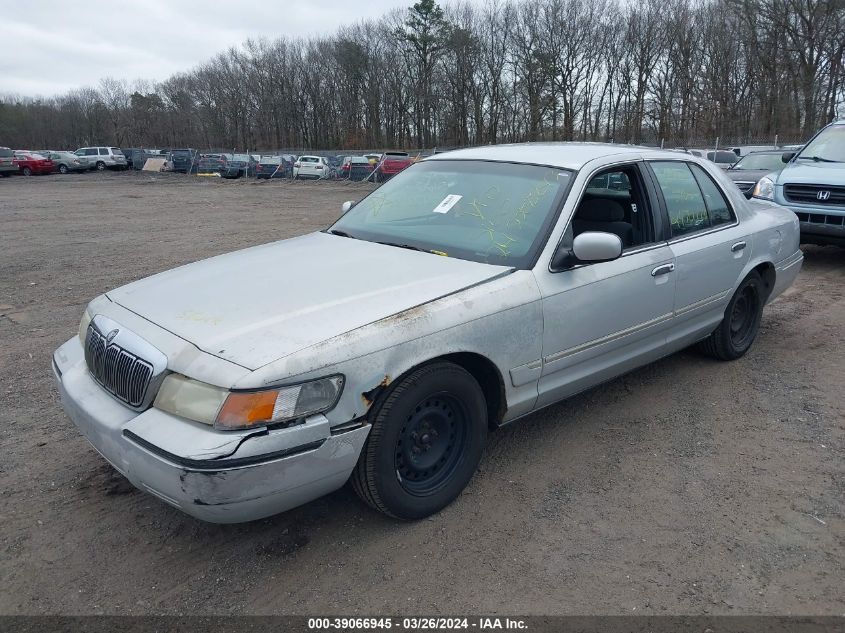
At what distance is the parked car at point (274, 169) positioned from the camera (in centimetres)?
3750

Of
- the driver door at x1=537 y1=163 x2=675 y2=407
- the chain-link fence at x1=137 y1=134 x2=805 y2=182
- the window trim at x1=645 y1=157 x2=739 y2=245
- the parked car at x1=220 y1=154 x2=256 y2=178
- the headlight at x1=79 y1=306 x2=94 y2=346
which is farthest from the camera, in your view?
the parked car at x1=220 y1=154 x2=256 y2=178

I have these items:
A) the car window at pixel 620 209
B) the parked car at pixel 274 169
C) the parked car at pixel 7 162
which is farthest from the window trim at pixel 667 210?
the parked car at pixel 7 162

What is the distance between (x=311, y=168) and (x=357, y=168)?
10.2 feet

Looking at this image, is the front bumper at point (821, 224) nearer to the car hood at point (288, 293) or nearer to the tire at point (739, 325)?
the tire at point (739, 325)

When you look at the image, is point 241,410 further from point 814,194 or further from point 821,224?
point 814,194

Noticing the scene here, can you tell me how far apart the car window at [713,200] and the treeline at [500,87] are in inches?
1664

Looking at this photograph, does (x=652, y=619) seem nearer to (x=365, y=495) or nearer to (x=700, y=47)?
(x=365, y=495)

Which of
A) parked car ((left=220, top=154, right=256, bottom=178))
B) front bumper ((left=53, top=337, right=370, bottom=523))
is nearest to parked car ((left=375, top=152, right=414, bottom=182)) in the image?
parked car ((left=220, top=154, right=256, bottom=178))

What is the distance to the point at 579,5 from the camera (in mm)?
62406

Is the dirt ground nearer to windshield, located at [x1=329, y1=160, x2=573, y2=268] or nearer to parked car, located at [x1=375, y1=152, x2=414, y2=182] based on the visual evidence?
windshield, located at [x1=329, y1=160, x2=573, y2=268]

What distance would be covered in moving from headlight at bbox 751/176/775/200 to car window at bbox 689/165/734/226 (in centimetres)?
509

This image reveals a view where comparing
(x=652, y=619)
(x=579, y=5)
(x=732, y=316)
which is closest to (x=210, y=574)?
(x=652, y=619)

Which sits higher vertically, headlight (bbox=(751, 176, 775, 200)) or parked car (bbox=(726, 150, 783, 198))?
parked car (bbox=(726, 150, 783, 198))

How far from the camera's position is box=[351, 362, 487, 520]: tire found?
2736 millimetres
